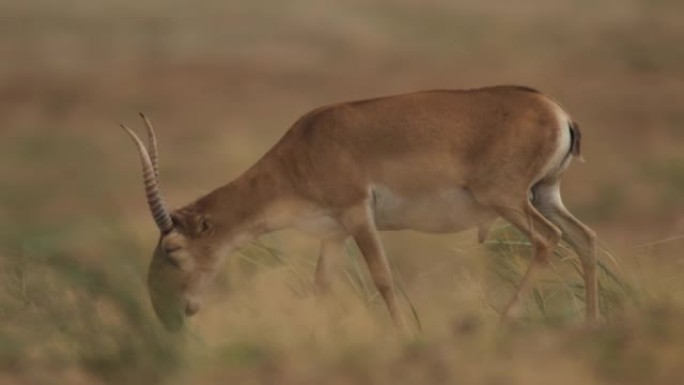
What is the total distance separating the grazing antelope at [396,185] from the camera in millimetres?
11703

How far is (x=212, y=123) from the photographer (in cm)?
3019

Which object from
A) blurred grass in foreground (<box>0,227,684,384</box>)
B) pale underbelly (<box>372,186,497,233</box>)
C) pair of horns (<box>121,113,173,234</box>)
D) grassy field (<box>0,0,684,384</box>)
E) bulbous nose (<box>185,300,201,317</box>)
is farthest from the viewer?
bulbous nose (<box>185,300,201,317</box>)

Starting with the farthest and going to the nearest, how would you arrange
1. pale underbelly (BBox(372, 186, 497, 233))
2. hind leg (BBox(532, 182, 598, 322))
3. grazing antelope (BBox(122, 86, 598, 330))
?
pale underbelly (BBox(372, 186, 497, 233)), grazing antelope (BBox(122, 86, 598, 330)), hind leg (BBox(532, 182, 598, 322))

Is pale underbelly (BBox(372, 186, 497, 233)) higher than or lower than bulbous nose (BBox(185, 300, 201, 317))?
higher

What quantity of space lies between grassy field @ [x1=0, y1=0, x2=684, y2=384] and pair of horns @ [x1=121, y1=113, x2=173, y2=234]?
0.86 feet

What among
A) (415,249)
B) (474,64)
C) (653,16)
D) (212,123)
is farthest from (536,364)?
(653,16)

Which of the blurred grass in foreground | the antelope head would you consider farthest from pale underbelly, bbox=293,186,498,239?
the antelope head

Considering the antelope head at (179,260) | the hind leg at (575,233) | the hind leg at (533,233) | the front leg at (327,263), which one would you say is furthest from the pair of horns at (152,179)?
the hind leg at (575,233)

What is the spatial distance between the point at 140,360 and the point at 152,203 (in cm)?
155

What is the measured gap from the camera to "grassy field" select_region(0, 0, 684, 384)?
33.8ft

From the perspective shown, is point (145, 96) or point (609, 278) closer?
point (609, 278)

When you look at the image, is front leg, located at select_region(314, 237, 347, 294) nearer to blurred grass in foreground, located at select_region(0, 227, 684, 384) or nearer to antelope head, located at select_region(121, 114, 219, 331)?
blurred grass in foreground, located at select_region(0, 227, 684, 384)

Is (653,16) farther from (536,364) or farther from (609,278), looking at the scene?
(536,364)

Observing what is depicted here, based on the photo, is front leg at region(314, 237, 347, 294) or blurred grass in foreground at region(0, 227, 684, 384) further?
front leg at region(314, 237, 347, 294)
